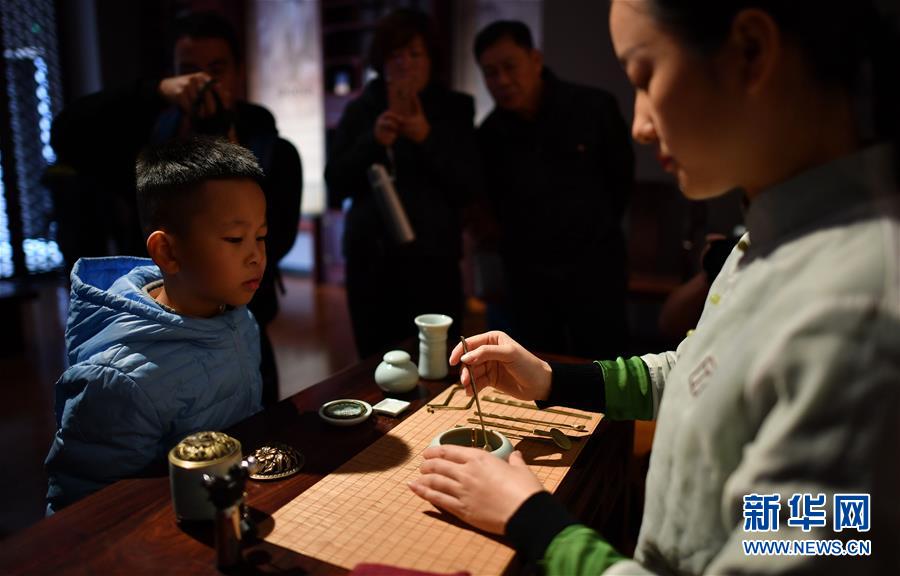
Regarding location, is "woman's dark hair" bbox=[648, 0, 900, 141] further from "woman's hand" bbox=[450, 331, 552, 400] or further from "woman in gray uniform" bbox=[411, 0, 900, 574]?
"woman's hand" bbox=[450, 331, 552, 400]

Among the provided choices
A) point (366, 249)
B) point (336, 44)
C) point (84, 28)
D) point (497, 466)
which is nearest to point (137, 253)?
point (366, 249)

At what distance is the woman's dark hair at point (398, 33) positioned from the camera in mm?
2201

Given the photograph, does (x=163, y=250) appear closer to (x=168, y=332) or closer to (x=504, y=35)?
(x=168, y=332)

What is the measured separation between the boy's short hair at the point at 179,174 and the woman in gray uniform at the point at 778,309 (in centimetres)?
80

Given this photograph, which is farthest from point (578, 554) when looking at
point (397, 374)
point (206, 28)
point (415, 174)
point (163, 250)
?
point (206, 28)

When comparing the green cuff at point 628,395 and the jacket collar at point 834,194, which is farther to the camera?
the green cuff at point 628,395

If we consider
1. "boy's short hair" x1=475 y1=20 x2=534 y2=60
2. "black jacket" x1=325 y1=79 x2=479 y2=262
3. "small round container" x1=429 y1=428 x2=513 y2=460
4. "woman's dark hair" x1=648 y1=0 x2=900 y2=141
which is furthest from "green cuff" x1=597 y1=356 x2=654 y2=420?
"boy's short hair" x1=475 y1=20 x2=534 y2=60

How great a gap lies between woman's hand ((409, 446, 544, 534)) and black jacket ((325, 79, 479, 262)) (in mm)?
1386

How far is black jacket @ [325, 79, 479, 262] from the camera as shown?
220 centimetres

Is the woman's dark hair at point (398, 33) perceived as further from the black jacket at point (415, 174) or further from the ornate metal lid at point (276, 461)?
the ornate metal lid at point (276, 461)

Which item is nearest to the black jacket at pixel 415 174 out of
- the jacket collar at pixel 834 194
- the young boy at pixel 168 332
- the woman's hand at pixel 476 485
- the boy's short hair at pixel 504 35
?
the boy's short hair at pixel 504 35

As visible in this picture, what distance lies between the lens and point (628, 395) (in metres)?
1.13

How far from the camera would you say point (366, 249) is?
2.27 meters

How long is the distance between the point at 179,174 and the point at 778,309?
1034 mm
